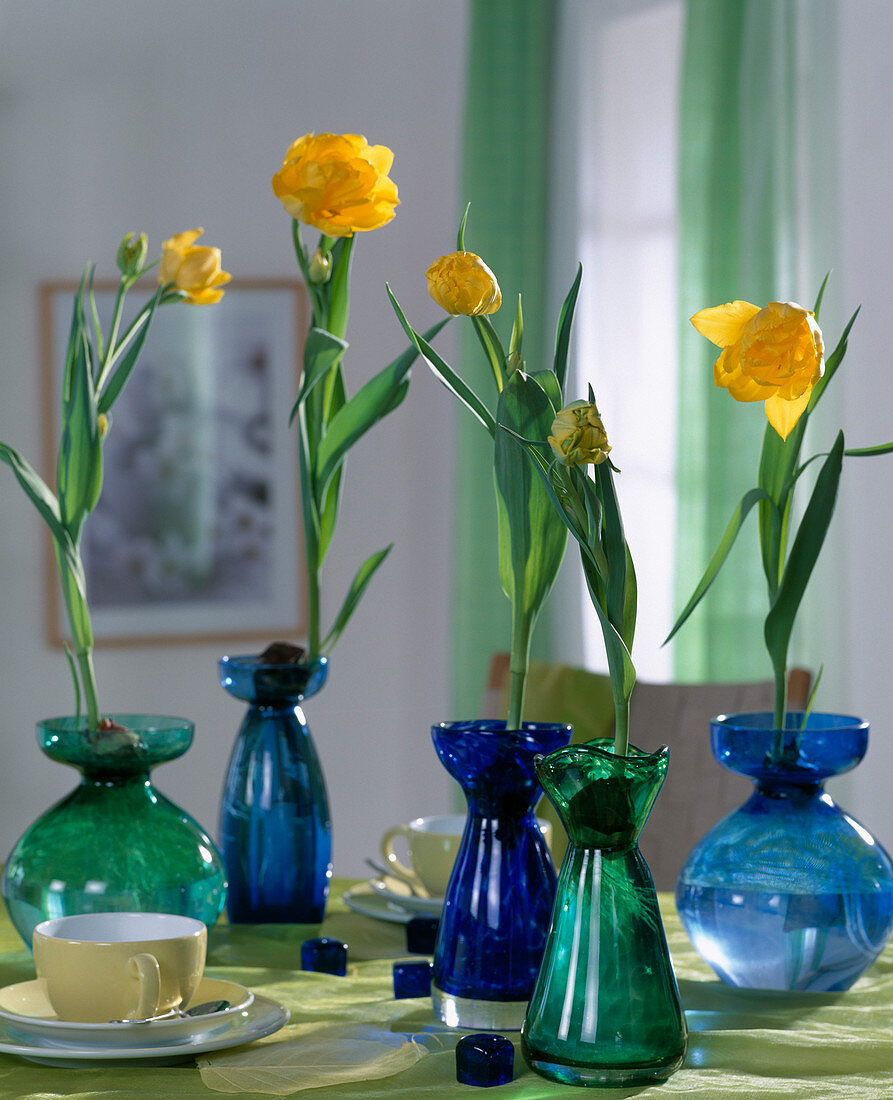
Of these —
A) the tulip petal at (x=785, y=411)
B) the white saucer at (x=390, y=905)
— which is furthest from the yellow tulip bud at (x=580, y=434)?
the white saucer at (x=390, y=905)

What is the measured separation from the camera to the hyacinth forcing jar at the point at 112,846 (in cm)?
102

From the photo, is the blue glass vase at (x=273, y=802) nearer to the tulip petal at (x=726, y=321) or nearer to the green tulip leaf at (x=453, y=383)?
the green tulip leaf at (x=453, y=383)

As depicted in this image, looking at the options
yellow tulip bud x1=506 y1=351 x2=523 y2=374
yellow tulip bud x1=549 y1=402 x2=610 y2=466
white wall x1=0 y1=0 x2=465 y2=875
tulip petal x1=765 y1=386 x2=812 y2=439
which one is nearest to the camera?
yellow tulip bud x1=549 y1=402 x2=610 y2=466

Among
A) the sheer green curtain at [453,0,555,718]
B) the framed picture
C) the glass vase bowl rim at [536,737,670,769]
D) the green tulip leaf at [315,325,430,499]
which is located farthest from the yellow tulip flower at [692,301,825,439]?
the framed picture

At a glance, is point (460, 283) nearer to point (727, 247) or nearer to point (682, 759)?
point (682, 759)

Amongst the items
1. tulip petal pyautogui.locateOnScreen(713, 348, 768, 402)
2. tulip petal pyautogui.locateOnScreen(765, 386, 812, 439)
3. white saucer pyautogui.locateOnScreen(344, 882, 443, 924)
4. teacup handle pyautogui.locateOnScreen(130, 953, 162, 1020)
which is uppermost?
tulip petal pyautogui.locateOnScreen(713, 348, 768, 402)

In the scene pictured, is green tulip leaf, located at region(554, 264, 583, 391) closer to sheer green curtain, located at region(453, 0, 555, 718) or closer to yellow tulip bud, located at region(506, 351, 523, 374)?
yellow tulip bud, located at region(506, 351, 523, 374)

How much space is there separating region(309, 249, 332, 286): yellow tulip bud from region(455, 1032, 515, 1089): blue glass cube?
0.66m

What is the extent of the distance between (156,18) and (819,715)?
280 cm

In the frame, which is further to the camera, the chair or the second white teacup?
the chair

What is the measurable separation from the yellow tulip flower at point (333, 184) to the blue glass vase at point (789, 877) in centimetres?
47

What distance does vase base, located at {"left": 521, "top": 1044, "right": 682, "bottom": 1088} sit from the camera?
0.78 metres

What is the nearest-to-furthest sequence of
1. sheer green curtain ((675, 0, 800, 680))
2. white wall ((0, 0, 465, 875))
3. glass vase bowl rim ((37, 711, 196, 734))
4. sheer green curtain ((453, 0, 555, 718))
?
1. glass vase bowl rim ((37, 711, 196, 734))
2. sheer green curtain ((675, 0, 800, 680))
3. white wall ((0, 0, 465, 875))
4. sheer green curtain ((453, 0, 555, 718))

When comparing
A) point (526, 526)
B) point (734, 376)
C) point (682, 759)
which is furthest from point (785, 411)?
point (682, 759)
